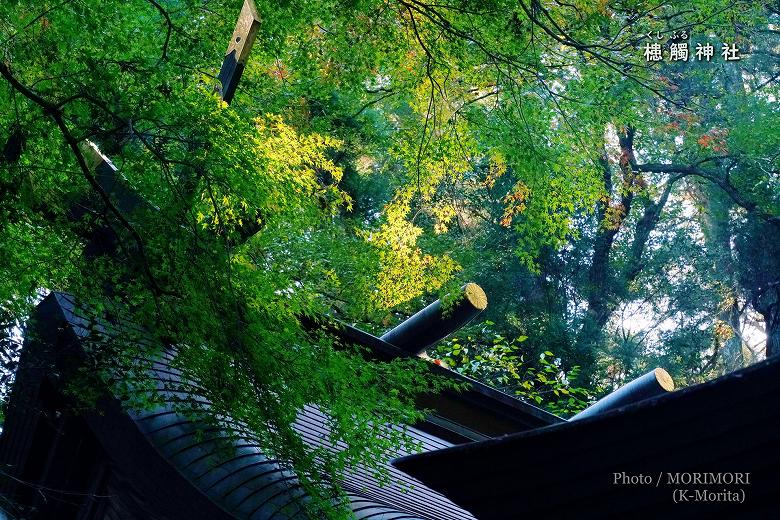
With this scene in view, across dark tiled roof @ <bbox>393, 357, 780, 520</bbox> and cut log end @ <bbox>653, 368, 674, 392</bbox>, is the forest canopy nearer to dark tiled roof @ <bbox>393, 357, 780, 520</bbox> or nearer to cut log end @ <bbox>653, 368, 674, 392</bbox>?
cut log end @ <bbox>653, 368, 674, 392</bbox>

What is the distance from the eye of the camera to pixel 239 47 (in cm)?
693

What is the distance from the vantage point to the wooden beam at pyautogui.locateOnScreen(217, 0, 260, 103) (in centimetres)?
665

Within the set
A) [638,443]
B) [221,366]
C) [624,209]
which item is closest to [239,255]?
[221,366]

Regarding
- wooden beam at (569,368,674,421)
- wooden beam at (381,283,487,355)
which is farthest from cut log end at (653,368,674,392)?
wooden beam at (381,283,487,355)

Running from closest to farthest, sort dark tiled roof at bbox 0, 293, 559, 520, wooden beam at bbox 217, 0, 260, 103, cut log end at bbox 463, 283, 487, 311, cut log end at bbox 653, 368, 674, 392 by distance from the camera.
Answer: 1. dark tiled roof at bbox 0, 293, 559, 520
2. wooden beam at bbox 217, 0, 260, 103
3. cut log end at bbox 463, 283, 487, 311
4. cut log end at bbox 653, 368, 674, 392

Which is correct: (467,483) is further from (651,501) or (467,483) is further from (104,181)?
(104,181)

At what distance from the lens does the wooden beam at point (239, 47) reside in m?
6.65

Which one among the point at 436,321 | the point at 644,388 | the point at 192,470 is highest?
the point at 436,321

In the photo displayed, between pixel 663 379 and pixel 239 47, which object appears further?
pixel 663 379

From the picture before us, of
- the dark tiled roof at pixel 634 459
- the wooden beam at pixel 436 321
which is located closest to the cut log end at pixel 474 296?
the wooden beam at pixel 436 321

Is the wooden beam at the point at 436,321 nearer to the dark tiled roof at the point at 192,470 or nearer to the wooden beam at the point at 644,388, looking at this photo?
the wooden beam at the point at 644,388

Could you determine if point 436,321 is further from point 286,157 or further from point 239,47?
point 239,47

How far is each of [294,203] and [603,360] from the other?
734 inches

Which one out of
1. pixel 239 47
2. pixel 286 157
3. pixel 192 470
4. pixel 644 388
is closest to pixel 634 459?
pixel 192 470
